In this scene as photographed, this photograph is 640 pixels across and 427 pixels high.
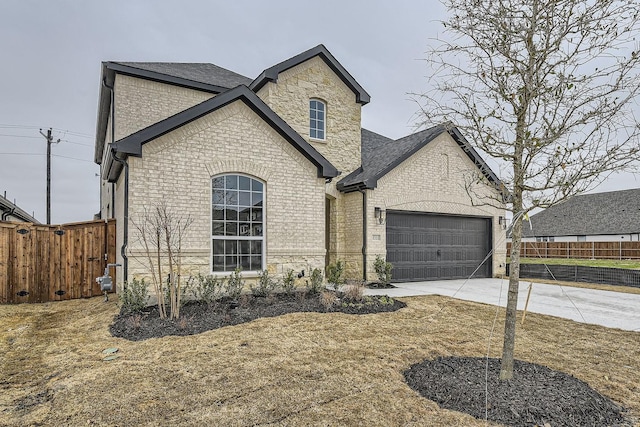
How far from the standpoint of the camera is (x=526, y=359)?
189 inches

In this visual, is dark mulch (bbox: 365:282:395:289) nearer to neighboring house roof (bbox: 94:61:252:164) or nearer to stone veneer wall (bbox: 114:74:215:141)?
neighboring house roof (bbox: 94:61:252:164)

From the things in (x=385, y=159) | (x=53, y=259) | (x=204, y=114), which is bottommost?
(x=53, y=259)

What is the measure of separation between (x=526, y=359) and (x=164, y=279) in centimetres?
682

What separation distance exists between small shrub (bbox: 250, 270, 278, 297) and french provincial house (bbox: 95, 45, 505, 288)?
1.08 feet

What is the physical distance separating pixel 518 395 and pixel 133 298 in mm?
6514

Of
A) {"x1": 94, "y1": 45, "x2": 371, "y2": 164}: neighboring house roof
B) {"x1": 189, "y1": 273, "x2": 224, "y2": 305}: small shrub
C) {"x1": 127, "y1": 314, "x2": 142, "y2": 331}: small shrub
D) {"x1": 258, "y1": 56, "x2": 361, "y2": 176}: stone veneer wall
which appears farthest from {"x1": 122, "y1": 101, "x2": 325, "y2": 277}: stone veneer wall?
{"x1": 94, "y1": 45, "x2": 371, "y2": 164}: neighboring house roof

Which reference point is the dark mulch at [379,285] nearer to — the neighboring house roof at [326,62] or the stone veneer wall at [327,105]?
the stone veneer wall at [327,105]

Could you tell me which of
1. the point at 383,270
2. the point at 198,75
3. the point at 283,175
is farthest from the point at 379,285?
the point at 198,75

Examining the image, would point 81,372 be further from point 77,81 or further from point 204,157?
point 77,81

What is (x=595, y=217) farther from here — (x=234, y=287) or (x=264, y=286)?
(x=234, y=287)

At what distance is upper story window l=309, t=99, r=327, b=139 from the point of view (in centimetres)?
1329

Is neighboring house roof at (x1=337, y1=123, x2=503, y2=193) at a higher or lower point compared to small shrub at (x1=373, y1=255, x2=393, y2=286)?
higher

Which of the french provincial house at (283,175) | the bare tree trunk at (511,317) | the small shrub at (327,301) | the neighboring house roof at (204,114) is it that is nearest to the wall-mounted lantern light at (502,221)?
the french provincial house at (283,175)

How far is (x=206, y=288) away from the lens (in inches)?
306
